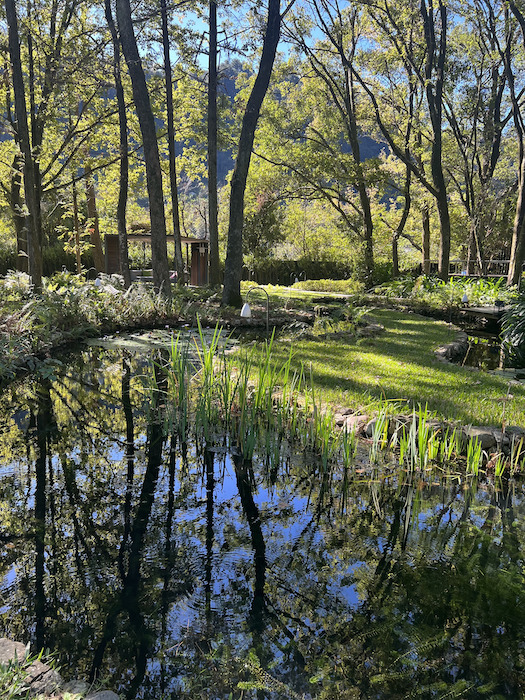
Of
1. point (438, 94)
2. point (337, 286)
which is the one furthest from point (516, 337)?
point (337, 286)

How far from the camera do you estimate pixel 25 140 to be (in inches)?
304

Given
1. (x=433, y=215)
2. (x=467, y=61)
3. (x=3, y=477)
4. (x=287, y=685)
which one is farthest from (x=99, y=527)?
(x=433, y=215)

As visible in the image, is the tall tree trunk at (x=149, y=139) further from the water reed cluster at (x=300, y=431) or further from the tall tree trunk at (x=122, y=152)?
the water reed cluster at (x=300, y=431)

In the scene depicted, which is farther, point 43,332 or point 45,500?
point 43,332

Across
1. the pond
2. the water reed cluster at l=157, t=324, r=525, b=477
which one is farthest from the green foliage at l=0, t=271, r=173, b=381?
the water reed cluster at l=157, t=324, r=525, b=477

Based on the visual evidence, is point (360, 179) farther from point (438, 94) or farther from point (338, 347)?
point (338, 347)

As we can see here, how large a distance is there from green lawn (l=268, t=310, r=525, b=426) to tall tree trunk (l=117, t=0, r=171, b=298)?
4.02 m

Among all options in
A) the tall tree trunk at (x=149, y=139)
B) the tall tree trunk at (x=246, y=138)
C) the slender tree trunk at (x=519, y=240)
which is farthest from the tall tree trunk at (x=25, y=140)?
the slender tree trunk at (x=519, y=240)

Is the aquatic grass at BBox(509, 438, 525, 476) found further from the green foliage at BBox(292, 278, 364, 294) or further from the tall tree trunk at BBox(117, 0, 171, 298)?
the green foliage at BBox(292, 278, 364, 294)

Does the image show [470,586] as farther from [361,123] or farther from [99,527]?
[361,123]

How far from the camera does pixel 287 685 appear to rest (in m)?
1.58

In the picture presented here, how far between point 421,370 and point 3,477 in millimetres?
4135

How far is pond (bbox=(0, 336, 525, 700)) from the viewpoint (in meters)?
1.65

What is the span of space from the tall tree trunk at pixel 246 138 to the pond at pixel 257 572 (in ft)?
22.5
